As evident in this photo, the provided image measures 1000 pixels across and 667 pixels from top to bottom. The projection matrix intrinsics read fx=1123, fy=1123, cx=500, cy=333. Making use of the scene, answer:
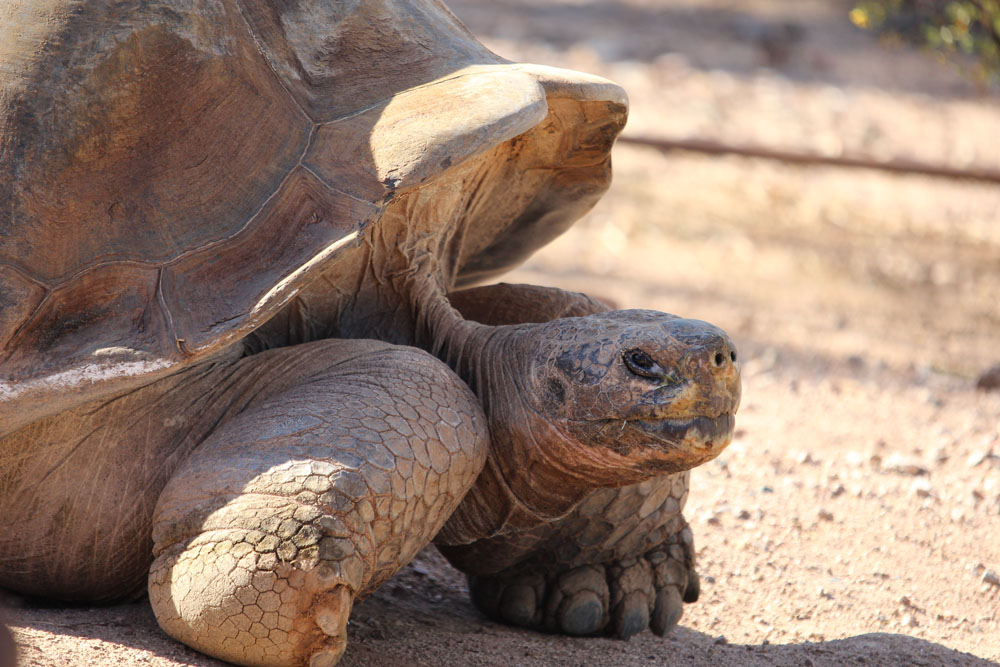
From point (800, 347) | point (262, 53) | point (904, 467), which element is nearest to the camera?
point (262, 53)

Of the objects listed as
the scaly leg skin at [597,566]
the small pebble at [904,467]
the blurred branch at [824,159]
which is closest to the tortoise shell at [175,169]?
the scaly leg skin at [597,566]

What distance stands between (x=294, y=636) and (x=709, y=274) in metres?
4.83

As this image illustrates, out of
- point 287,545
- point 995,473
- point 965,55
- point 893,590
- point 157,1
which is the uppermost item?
point 157,1

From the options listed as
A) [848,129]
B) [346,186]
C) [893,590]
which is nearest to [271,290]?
[346,186]

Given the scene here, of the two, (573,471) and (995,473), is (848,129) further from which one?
(573,471)

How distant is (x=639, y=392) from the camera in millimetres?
2109

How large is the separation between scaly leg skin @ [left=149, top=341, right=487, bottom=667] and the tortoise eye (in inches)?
13.1

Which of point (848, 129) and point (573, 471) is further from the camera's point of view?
point (848, 129)

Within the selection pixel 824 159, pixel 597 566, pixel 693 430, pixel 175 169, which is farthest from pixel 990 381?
pixel 175 169

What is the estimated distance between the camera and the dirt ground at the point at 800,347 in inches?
97.0

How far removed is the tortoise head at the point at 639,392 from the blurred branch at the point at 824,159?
16.7 ft

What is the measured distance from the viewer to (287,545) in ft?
6.18

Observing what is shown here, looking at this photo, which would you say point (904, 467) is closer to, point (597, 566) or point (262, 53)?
point (597, 566)

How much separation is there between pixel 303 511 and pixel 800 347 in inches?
144
